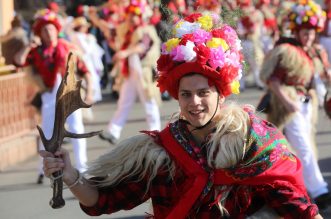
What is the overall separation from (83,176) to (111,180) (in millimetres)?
124

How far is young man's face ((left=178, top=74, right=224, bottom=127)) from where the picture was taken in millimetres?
3613

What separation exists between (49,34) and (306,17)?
97.1 inches

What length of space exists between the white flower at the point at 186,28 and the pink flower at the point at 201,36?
0.03m

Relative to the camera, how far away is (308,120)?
25.0ft

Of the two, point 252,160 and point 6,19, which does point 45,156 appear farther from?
point 6,19

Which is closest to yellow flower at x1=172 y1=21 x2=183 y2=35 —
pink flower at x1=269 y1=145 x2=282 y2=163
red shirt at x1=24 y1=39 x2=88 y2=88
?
pink flower at x1=269 y1=145 x2=282 y2=163

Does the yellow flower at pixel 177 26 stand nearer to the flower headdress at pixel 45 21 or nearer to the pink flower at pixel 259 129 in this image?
the pink flower at pixel 259 129

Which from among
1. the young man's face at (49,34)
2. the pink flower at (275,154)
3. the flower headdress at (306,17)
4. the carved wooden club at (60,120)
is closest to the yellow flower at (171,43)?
the carved wooden club at (60,120)

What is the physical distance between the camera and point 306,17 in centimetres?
764

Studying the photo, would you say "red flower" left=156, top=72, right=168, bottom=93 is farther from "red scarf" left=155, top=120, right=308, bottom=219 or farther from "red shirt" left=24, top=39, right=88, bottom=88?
"red shirt" left=24, top=39, right=88, bottom=88

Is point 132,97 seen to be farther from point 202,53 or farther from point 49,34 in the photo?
point 202,53

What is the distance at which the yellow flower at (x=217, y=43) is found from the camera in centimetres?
371

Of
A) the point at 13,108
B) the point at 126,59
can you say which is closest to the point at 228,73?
the point at 126,59

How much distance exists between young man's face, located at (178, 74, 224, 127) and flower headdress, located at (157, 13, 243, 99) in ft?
0.11
